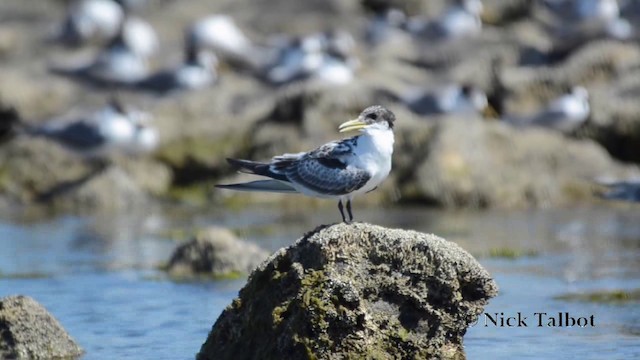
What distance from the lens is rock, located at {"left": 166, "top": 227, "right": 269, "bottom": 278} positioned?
12.9 m

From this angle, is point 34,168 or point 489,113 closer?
point 34,168

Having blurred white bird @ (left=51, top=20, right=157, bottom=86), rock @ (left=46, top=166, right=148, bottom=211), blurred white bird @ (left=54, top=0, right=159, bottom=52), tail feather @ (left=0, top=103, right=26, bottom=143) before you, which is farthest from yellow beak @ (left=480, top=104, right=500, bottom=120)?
blurred white bird @ (left=54, top=0, right=159, bottom=52)

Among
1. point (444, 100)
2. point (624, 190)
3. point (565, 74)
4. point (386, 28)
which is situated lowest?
point (624, 190)

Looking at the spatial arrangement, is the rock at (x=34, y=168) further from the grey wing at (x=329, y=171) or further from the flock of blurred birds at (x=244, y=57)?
the grey wing at (x=329, y=171)

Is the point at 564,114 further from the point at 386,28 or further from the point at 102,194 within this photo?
the point at 386,28

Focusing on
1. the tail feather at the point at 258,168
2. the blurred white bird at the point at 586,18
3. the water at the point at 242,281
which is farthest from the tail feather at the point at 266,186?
the blurred white bird at the point at 586,18

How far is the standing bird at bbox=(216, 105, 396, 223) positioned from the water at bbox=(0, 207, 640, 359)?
1.50 metres

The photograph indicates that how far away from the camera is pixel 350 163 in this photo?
8938 mm

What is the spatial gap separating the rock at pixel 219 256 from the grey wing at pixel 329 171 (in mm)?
3601

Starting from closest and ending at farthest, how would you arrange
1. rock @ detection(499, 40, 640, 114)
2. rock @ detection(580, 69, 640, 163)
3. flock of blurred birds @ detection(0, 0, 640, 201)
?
rock @ detection(580, 69, 640, 163), flock of blurred birds @ detection(0, 0, 640, 201), rock @ detection(499, 40, 640, 114)

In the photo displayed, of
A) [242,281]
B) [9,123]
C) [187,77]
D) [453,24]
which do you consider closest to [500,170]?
[242,281]

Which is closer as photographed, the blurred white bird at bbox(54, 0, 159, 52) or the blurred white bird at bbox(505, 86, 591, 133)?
the blurred white bird at bbox(505, 86, 591, 133)

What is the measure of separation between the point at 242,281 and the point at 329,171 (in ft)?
12.4

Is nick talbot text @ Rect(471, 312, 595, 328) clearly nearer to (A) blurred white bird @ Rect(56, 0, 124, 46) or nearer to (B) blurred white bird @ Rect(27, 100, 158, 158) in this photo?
(B) blurred white bird @ Rect(27, 100, 158, 158)
